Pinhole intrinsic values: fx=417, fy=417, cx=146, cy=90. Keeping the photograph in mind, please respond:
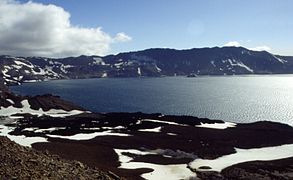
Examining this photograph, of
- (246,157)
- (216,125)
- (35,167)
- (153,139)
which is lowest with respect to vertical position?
(246,157)

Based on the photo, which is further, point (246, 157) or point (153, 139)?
point (153, 139)

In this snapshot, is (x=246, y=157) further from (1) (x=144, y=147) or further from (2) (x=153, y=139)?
(2) (x=153, y=139)

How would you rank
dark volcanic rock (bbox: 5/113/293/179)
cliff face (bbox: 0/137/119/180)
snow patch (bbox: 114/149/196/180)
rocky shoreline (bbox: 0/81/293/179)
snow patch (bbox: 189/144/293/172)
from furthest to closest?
dark volcanic rock (bbox: 5/113/293/179) < snow patch (bbox: 189/144/293/172) < snow patch (bbox: 114/149/196/180) < rocky shoreline (bbox: 0/81/293/179) < cliff face (bbox: 0/137/119/180)

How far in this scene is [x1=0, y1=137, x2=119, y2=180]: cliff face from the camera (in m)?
26.3

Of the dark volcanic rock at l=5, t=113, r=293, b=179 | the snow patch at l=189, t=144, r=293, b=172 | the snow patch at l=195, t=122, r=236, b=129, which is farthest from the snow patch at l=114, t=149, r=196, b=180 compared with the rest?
the snow patch at l=195, t=122, r=236, b=129

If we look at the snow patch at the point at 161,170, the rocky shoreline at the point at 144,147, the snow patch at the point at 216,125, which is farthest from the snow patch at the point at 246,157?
the snow patch at the point at 216,125

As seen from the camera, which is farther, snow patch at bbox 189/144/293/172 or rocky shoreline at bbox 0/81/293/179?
snow patch at bbox 189/144/293/172

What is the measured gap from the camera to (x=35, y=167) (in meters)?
28.1

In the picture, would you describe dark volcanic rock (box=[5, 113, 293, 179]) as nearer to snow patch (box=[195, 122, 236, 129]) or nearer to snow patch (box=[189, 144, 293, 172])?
snow patch (box=[189, 144, 293, 172])

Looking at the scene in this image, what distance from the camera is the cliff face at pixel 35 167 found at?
26.3 m

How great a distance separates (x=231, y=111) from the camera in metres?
164

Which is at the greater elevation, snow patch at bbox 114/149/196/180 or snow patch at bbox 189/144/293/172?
snow patch at bbox 114/149/196/180

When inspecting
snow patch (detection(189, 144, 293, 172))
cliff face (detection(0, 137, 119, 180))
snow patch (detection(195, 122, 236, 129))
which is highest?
cliff face (detection(0, 137, 119, 180))

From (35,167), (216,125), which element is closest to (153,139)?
(216,125)
